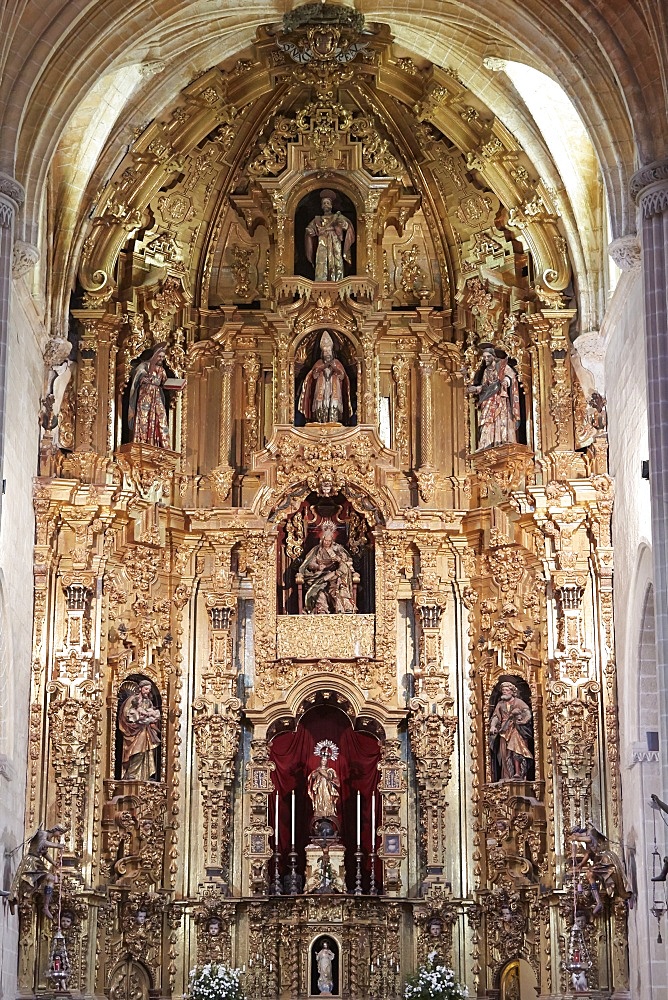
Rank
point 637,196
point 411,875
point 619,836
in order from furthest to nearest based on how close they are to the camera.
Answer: point 411,875, point 619,836, point 637,196

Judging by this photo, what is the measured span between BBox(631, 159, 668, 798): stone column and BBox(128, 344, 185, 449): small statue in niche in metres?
10.4

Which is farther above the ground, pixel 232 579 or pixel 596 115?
pixel 596 115

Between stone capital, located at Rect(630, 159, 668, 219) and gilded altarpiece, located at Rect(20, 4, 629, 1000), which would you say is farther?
gilded altarpiece, located at Rect(20, 4, 629, 1000)

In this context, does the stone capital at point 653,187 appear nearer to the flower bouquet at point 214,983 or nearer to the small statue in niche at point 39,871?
the small statue in niche at point 39,871

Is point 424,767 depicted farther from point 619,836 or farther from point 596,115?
point 596,115

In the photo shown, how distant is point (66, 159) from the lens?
30.5 meters

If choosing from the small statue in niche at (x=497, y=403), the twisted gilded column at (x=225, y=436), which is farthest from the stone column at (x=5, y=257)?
the small statue in niche at (x=497, y=403)

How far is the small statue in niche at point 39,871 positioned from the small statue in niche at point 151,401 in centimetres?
731


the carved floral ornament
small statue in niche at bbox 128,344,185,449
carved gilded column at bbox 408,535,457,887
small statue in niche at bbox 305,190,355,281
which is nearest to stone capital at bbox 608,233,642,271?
the carved floral ornament

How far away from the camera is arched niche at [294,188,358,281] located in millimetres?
33188

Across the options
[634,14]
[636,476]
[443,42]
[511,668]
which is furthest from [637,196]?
[511,668]

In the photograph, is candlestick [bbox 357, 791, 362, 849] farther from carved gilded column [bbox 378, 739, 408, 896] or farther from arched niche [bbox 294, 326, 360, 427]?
arched niche [bbox 294, 326, 360, 427]

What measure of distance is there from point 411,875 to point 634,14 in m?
14.6

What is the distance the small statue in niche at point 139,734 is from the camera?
30.0 metres
